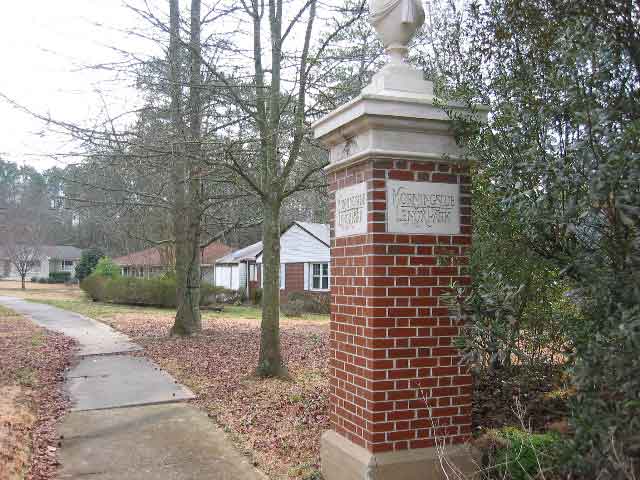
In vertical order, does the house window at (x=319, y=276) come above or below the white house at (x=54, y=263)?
below

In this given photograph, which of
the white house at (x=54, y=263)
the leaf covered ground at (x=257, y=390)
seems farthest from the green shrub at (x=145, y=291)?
the white house at (x=54, y=263)

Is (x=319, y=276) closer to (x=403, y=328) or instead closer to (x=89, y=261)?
(x=89, y=261)

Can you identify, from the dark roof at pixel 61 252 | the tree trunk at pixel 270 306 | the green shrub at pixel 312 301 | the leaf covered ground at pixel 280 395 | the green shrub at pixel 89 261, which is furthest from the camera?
the dark roof at pixel 61 252

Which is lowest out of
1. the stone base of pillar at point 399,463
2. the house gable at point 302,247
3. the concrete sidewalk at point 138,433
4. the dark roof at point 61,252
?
the concrete sidewalk at point 138,433

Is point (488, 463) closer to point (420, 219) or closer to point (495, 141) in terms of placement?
point (420, 219)

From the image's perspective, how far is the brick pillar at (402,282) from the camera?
4.08m

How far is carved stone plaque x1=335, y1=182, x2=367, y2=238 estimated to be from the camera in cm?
423

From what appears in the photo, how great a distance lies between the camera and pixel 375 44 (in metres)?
9.31

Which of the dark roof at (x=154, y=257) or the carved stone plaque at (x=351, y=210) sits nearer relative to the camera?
the carved stone plaque at (x=351, y=210)

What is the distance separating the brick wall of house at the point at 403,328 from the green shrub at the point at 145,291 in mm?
24034

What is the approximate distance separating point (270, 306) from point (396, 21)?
5641 millimetres

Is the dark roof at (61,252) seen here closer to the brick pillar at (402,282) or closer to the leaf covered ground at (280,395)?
the leaf covered ground at (280,395)

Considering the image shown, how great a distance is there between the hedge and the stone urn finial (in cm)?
2408

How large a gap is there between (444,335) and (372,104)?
1686 mm
